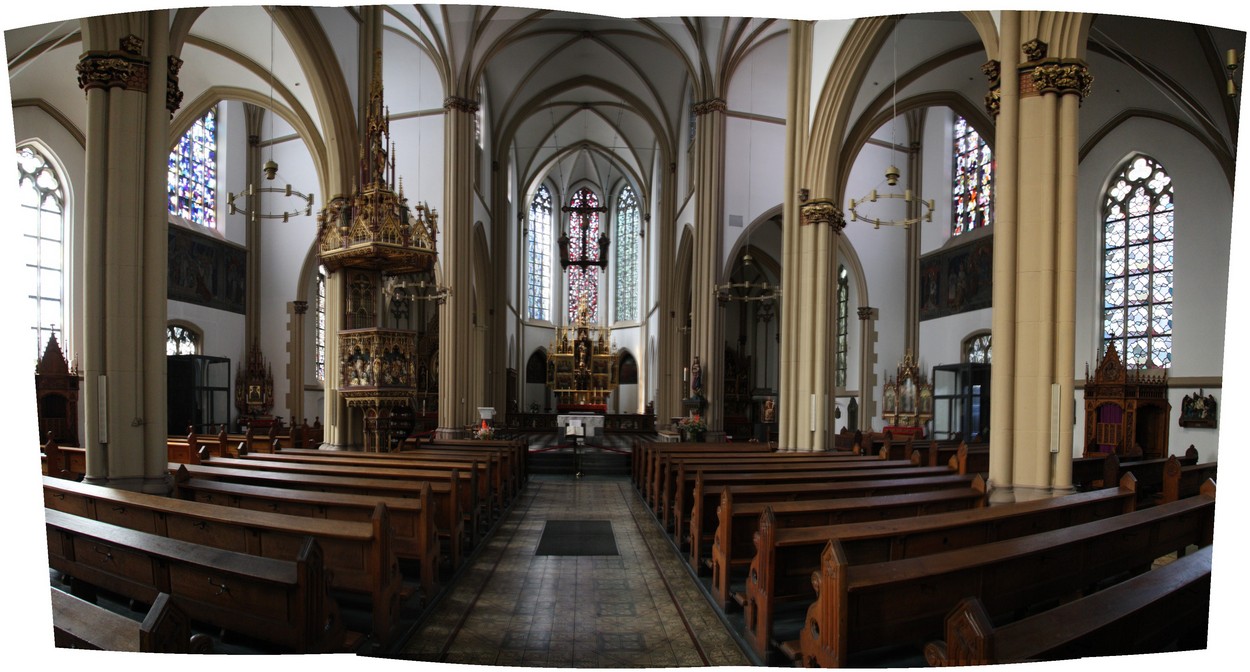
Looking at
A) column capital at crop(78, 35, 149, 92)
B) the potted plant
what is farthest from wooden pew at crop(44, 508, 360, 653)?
the potted plant

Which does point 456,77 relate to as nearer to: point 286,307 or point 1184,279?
point 286,307

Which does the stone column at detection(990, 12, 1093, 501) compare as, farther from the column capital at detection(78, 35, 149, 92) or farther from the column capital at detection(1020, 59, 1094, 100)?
the column capital at detection(78, 35, 149, 92)

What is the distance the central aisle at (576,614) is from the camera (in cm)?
426

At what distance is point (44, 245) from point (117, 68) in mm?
11976

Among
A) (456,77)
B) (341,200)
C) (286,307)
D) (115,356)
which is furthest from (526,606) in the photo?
(286,307)

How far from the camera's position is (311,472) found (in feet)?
24.6

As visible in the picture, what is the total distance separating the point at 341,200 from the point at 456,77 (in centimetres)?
806

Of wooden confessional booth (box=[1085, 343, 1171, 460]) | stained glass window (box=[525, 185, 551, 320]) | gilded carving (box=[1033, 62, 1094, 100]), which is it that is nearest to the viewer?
gilded carving (box=[1033, 62, 1094, 100])

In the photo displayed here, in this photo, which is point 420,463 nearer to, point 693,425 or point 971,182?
point 693,425

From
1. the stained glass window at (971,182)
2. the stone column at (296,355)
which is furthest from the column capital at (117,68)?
the stained glass window at (971,182)

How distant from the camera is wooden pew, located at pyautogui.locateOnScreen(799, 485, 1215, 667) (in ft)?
10.5

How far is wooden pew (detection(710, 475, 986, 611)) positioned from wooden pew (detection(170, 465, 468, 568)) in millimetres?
2108

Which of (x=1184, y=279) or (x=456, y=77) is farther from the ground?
(x=456, y=77)

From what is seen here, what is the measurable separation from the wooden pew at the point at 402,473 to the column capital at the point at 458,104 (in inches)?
485
